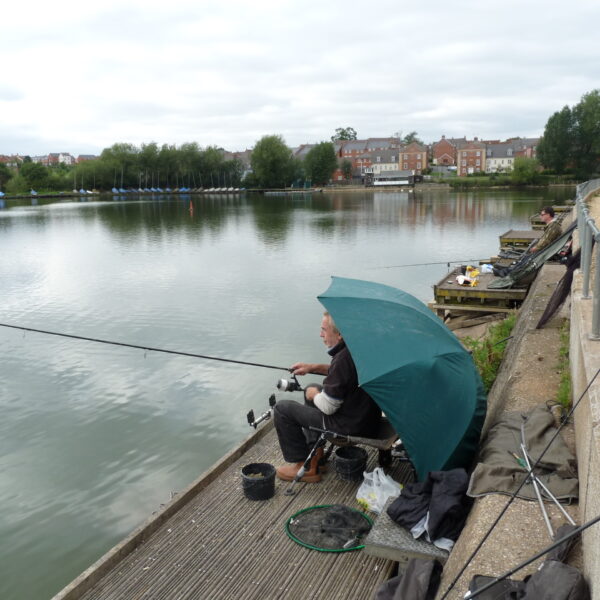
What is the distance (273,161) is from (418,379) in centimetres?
11833

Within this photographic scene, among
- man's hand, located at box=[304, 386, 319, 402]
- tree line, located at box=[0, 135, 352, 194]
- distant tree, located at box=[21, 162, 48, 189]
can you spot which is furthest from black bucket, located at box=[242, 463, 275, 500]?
distant tree, located at box=[21, 162, 48, 189]

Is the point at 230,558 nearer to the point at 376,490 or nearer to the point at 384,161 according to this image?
the point at 376,490

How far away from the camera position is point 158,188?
424 ft

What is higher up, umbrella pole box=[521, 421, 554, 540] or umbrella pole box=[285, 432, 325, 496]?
umbrella pole box=[521, 421, 554, 540]

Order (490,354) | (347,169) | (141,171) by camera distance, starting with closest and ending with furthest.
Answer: (490,354)
(141,171)
(347,169)

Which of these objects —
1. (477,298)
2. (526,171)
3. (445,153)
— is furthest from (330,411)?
(445,153)

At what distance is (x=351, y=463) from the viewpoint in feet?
18.0

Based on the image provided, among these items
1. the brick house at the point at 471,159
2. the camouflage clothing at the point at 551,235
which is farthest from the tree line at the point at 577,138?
the camouflage clothing at the point at 551,235

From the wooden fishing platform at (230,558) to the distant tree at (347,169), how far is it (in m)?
136

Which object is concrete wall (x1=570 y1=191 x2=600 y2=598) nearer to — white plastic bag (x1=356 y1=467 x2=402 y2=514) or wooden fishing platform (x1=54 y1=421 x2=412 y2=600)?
wooden fishing platform (x1=54 y1=421 x2=412 y2=600)

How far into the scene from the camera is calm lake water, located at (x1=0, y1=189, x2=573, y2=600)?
24.1 ft

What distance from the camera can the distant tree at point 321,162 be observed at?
122500 millimetres

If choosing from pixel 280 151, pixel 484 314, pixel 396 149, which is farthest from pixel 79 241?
pixel 396 149

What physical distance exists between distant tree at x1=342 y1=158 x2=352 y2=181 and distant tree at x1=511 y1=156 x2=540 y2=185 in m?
45.4
